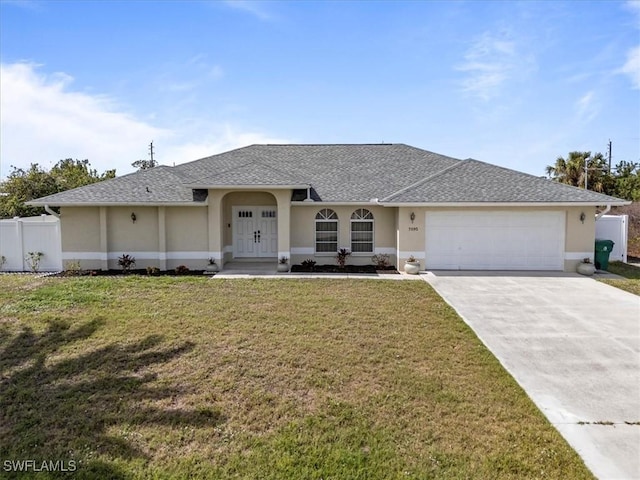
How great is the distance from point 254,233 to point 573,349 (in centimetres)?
1326

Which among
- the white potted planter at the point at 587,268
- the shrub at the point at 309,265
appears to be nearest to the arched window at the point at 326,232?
the shrub at the point at 309,265

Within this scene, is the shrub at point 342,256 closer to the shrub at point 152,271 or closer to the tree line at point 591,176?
the shrub at point 152,271

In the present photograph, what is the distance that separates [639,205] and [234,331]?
26762 mm

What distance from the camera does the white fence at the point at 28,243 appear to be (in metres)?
15.3

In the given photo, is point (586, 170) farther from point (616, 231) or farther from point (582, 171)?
point (616, 231)

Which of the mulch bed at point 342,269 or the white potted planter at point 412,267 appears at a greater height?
the white potted planter at point 412,267

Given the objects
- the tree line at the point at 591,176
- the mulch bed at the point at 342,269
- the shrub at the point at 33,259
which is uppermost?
the tree line at the point at 591,176

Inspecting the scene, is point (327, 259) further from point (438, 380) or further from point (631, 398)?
point (631, 398)

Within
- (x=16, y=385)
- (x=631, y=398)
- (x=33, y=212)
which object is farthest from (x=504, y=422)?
(x=33, y=212)

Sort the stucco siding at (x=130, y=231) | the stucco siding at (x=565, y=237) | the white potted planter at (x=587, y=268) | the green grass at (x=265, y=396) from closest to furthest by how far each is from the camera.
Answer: the green grass at (x=265, y=396)
the white potted planter at (x=587, y=268)
the stucco siding at (x=565, y=237)
the stucco siding at (x=130, y=231)

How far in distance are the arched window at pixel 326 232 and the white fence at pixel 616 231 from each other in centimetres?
1217

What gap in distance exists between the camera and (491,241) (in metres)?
15.0

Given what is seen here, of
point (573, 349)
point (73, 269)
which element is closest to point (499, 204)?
point (573, 349)

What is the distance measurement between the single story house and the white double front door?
67mm
